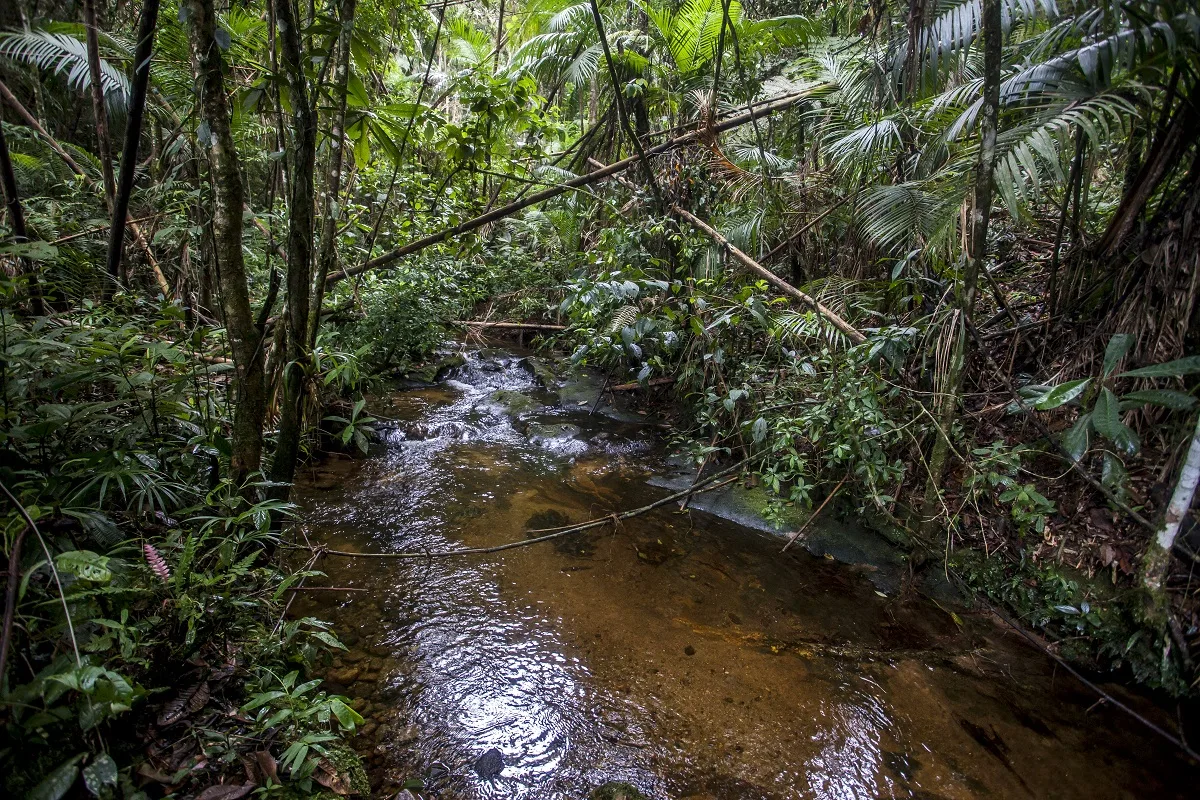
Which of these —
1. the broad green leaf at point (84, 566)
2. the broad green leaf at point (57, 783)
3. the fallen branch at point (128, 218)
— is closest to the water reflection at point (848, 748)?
the broad green leaf at point (57, 783)

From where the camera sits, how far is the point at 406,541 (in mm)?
3225

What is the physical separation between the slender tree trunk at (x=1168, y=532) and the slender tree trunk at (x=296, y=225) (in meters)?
3.59

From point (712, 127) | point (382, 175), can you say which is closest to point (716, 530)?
point (712, 127)

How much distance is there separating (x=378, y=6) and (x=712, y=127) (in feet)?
8.25

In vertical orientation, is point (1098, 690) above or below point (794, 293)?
below

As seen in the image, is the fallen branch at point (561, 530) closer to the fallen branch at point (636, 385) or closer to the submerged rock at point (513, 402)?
the fallen branch at point (636, 385)

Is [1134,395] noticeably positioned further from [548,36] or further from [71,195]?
[71,195]

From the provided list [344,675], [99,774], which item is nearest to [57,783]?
[99,774]

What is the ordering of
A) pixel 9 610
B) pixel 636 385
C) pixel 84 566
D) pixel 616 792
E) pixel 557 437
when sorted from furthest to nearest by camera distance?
pixel 636 385 → pixel 557 437 → pixel 616 792 → pixel 84 566 → pixel 9 610

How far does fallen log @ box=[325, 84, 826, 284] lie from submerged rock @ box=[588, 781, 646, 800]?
3.07 metres

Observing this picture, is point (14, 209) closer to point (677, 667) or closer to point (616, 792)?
point (616, 792)

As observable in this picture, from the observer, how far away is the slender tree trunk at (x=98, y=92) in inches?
100

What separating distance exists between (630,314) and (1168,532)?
3.10 metres

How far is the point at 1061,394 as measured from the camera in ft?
7.04
